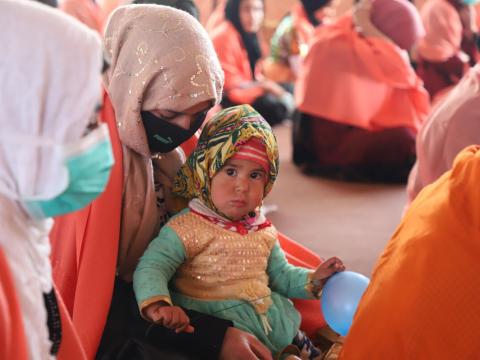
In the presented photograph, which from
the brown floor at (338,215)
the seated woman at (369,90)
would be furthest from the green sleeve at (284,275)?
the seated woman at (369,90)

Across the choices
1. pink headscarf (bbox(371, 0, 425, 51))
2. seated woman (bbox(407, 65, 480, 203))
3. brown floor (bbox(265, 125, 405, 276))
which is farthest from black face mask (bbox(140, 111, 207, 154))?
pink headscarf (bbox(371, 0, 425, 51))

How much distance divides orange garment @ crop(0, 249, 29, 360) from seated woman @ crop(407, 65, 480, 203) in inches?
67.5

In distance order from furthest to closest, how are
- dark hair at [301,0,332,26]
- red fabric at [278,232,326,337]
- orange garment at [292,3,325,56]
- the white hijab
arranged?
dark hair at [301,0,332,26] < orange garment at [292,3,325,56] < red fabric at [278,232,326,337] < the white hijab

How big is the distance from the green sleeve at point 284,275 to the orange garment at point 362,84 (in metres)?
2.60

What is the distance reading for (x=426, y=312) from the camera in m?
1.33

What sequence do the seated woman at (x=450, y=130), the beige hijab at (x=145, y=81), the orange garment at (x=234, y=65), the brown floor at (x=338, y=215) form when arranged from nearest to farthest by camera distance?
the beige hijab at (x=145, y=81) → the seated woman at (x=450, y=130) → the brown floor at (x=338, y=215) → the orange garment at (x=234, y=65)

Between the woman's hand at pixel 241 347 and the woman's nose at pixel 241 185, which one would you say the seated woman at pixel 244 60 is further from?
the woman's hand at pixel 241 347

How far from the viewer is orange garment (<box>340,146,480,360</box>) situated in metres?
1.32

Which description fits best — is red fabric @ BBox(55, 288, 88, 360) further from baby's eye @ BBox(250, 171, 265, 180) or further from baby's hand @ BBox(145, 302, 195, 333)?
baby's eye @ BBox(250, 171, 265, 180)

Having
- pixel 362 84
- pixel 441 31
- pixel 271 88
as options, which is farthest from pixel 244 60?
pixel 362 84

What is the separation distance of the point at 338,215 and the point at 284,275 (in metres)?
2.03

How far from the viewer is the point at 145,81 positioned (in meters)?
1.56

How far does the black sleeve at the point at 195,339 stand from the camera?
4.91 feet

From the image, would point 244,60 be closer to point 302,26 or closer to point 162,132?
point 302,26
